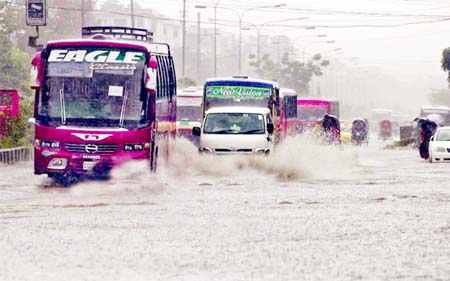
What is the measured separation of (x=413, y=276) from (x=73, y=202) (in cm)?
966

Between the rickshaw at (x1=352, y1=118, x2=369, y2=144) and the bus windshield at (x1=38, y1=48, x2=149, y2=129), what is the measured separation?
54.2 metres

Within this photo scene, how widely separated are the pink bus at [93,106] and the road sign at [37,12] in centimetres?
1672

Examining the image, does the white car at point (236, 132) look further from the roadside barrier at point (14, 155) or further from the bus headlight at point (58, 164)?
the bus headlight at point (58, 164)

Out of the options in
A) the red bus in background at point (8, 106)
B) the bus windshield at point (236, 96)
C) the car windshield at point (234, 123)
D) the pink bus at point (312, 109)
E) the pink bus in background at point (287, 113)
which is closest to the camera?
the car windshield at point (234, 123)

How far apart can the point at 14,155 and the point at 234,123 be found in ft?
23.5

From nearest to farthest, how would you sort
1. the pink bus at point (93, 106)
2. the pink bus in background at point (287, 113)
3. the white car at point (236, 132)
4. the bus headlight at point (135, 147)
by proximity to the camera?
the pink bus at point (93, 106)
the bus headlight at point (135, 147)
the white car at point (236, 132)
the pink bus in background at point (287, 113)

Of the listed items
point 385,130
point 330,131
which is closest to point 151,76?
point 330,131

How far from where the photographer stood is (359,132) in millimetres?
78562

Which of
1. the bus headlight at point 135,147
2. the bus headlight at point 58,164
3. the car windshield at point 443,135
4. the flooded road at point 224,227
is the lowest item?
the flooded road at point 224,227

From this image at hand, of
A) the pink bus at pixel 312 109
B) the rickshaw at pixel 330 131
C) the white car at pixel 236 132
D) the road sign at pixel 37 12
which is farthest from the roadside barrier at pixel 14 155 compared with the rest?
the pink bus at pixel 312 109

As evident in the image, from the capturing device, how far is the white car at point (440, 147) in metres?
37.5

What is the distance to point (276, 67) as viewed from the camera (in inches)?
4801

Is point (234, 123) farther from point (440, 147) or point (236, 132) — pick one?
point (440, 147)

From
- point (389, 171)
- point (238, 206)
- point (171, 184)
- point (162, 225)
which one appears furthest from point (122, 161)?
point (389, 171)
